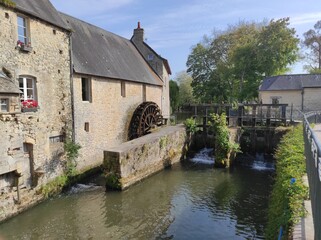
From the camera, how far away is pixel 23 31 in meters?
8.57

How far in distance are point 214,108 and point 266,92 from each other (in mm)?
9308

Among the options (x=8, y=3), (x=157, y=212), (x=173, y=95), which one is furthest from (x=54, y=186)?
(x=173, y=95)

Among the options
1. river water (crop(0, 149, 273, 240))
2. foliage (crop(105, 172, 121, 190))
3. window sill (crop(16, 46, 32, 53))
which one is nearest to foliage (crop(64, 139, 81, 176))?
river water (crop(0, 149, 273, 240))

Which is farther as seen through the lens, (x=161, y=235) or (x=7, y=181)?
(x=7, y=181)

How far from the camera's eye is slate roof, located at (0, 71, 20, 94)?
7139mm

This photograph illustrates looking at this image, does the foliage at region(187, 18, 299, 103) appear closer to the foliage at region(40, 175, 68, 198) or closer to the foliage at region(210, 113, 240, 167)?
the foliage at region(210, 113, 240, 167)

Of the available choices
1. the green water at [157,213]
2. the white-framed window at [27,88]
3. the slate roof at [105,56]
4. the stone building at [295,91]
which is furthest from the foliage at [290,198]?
the stone building at [295,91]

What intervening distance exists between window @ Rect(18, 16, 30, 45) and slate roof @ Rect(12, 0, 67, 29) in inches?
12.0

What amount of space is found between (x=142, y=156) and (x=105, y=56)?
6.60 m

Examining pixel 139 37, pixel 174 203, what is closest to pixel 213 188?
pixel 174 203

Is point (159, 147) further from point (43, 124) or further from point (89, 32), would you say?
point (89, 32)

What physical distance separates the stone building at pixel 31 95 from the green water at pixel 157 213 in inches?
41.2

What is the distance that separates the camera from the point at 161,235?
22.9 feet

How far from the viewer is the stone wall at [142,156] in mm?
9719
